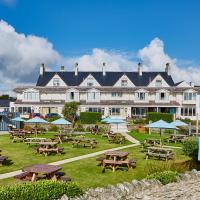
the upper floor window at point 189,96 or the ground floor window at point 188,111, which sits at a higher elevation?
the upper floor window at point 189,96

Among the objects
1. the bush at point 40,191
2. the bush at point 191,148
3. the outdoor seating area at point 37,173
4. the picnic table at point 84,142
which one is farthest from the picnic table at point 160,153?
the bush at point 40,191

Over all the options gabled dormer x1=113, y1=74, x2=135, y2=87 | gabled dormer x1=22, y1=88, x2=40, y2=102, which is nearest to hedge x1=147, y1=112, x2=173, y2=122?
gabled dormer x1=113, y1=74, x2=135, y2=87

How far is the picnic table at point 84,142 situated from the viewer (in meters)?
29.1

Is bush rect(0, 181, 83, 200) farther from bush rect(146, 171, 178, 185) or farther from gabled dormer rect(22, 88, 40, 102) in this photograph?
gabled dormer rect(22, 88, 40, 102)

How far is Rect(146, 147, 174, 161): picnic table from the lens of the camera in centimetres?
2335

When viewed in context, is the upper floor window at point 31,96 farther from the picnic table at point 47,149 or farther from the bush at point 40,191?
the bush at point 40,191

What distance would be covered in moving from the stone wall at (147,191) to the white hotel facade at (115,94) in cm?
5170

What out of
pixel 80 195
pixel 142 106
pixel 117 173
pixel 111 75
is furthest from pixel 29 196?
pixel 111 75

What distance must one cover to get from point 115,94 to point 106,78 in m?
4.80

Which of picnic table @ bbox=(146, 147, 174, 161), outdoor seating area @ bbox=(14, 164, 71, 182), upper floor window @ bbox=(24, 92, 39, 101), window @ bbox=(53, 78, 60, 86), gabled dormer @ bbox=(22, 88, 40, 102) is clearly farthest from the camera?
window @ bbox=(53, 78, 60, 86)

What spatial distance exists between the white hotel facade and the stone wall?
51.7m

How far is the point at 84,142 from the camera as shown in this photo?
30906mm

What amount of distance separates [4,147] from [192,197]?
1989cm

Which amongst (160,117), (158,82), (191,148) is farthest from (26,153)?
(158,82)
